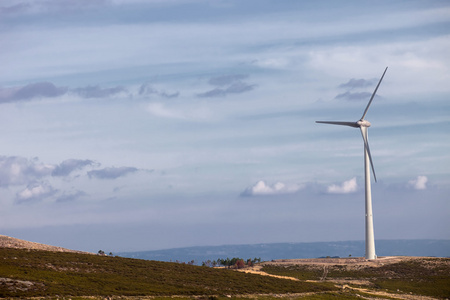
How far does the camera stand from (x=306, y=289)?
384 ft

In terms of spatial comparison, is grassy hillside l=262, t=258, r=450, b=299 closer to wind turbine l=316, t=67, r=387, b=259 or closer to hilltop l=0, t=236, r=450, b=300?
hilltop l=0, t=236, r=450, b=300

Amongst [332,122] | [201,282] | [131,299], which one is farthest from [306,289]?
[332,122]

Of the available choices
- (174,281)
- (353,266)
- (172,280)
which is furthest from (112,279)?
(353,266)

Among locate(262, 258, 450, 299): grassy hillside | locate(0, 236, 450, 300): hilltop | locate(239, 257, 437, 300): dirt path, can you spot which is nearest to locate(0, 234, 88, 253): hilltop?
locate(0, 236, 450, 300): hilltop

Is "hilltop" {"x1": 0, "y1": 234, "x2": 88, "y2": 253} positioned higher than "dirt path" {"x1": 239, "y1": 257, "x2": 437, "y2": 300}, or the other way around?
"hilltop" {"x1": 0, "y1": 234, "x2": 88, "y2": 253}

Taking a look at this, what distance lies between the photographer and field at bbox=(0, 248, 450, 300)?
3477 inches

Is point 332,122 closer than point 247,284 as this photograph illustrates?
No

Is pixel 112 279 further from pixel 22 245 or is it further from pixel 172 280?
pixel 22 245

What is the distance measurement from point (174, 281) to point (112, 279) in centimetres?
1297

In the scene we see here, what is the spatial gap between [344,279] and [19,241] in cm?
7541

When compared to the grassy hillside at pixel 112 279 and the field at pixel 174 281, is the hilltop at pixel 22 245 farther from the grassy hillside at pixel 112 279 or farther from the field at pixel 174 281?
the grassy hillside at pixel 112 279

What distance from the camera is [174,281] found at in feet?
357

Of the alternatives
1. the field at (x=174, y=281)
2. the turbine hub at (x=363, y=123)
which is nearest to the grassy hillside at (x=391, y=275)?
the field at (x=174, y=281)

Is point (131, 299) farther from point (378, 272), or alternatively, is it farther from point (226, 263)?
point (226, 263)
